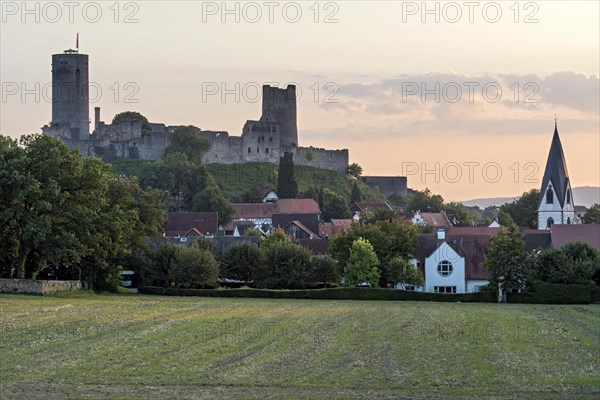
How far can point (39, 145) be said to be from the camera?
2391 inches

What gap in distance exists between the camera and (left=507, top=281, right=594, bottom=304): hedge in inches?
2613

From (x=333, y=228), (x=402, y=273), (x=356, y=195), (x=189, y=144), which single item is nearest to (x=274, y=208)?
(x=333, y=228)

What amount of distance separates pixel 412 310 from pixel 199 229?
66.1 m

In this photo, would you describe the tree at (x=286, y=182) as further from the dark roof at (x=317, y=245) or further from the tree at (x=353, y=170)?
the dark roof at (x=317, y=245)

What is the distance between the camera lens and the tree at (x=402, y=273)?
246 feet

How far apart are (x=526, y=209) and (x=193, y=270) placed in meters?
78.0

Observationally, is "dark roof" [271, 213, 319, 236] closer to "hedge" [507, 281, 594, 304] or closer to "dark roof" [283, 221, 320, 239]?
"dark roof" [283, 221, 320, 239]

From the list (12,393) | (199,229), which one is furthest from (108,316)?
(199,229)

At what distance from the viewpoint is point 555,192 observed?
408ft

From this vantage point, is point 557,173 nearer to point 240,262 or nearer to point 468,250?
point 468,250

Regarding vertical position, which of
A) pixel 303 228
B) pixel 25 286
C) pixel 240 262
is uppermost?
pixel 303 228

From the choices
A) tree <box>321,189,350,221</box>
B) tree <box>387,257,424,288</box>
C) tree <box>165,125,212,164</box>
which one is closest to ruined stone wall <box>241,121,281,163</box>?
tree <box>165,125,212,164</box>

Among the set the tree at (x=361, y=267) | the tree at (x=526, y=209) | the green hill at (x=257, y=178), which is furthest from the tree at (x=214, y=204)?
the tree at (x=361, y=267)

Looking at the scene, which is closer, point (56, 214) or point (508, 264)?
point (56, 214)
